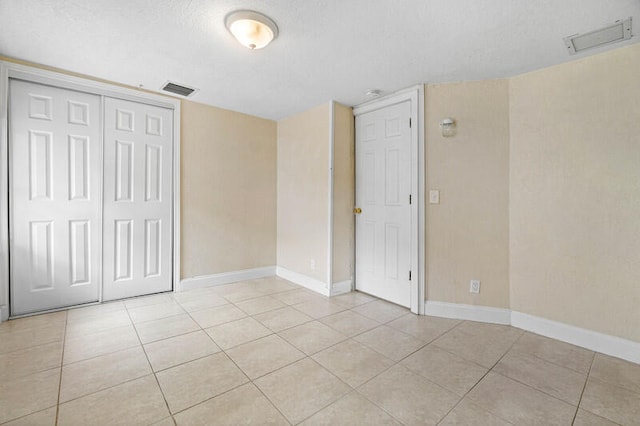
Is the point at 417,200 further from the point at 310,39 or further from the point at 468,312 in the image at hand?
the point at 310,39

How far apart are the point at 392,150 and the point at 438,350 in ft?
6.84

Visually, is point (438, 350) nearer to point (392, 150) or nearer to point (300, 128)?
point (392, 150)

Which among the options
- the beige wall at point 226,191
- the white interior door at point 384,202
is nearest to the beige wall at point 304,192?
the beige wall at point 226,191

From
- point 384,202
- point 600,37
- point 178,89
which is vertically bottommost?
point 384,202

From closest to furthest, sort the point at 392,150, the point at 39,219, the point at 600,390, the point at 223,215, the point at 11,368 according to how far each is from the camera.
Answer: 1. the point at 600,390
2. the point at 11,368
3. the point at 39,219
4. the point at 392,150
5. the point at 223,215

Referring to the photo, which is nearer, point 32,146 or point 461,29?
point 461,29

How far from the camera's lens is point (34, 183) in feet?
8.81

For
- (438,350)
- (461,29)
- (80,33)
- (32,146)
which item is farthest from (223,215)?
(461,29)

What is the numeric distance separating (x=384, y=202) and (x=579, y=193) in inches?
67.5

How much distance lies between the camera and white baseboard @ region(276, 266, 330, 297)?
356cm

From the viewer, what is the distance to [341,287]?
3.56 meters

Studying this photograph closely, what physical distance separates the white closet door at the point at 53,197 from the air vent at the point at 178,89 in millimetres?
724

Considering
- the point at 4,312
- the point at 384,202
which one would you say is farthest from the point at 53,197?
the point at 384,202

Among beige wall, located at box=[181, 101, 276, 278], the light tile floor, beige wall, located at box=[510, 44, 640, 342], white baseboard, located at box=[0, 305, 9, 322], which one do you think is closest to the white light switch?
beige wall, located at box=[510, 44, 640, 342]
